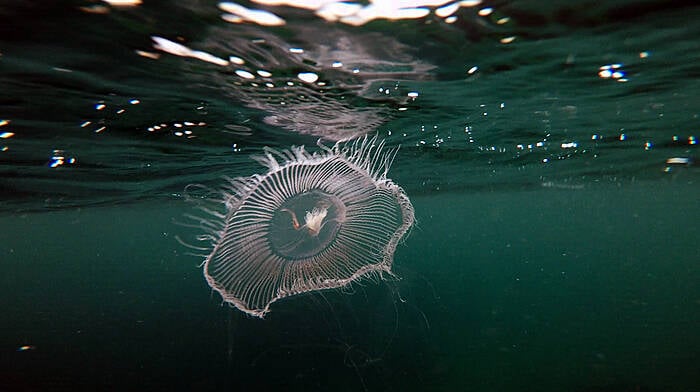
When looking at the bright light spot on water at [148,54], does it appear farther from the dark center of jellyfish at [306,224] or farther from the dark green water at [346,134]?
the dark center of jellyfish at [306,224]

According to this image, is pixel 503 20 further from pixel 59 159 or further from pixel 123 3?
pixel 59 159

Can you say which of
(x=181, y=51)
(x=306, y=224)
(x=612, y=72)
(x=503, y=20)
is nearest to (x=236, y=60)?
(x=181, y=51)

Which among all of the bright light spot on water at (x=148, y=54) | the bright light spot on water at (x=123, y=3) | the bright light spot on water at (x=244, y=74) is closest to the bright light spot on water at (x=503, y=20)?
the bright light spot on water at (x=244, y=74)

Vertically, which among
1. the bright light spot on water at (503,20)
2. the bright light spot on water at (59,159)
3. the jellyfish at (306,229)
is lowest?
the bright light spot on water at (59,159)

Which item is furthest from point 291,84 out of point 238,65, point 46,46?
point 46,46

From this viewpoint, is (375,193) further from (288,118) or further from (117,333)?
(117,333)

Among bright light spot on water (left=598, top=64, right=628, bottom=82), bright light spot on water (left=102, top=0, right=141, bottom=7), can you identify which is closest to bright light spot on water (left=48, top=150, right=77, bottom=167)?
bright light spot on water (left=102, top=0, right=141, bottom=7)
